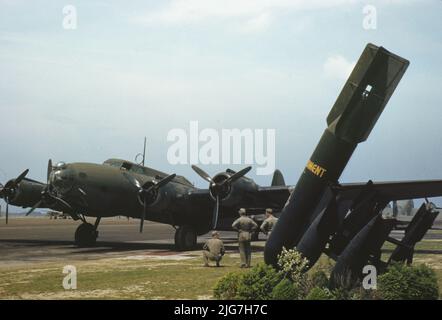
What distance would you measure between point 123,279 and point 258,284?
564cm

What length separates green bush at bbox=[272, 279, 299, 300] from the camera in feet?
32.3

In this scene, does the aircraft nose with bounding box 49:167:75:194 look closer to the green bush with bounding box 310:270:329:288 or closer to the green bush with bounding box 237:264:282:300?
the green bush with bounding box 237:264:282:300

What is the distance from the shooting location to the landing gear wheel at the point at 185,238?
2535cm

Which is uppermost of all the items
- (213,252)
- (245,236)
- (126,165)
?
(126,165)

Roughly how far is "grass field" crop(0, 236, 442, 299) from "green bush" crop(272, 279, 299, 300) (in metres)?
2.11

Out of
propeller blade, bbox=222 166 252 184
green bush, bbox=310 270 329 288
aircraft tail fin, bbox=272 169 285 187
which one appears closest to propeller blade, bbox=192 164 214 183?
propeller blade, bbox=222 166 252 184

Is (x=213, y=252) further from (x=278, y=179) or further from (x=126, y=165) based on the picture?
(x=278, y=179)

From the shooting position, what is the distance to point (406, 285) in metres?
10.1

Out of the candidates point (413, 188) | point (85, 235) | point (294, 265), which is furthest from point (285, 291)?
point (85, 235)

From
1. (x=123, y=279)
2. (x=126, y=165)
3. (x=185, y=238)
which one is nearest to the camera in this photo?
(x=123, y=279)

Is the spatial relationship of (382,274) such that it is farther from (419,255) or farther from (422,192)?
(419,255)

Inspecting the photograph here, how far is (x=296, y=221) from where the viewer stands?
11.9 meters
